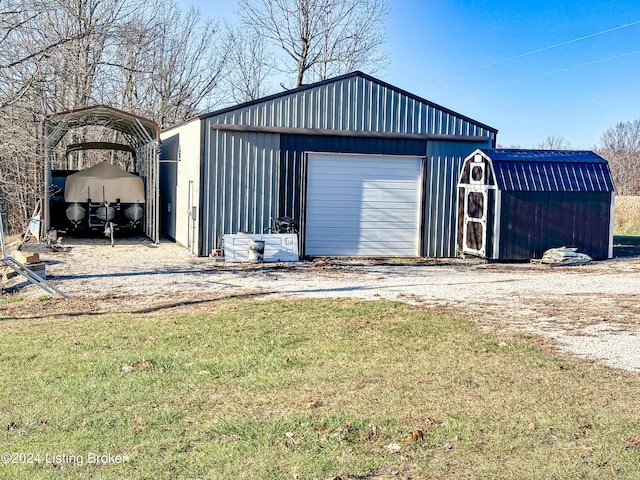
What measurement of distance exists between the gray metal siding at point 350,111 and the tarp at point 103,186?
18.0 ft

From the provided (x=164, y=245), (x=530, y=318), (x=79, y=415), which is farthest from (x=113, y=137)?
(x=79, y=415)

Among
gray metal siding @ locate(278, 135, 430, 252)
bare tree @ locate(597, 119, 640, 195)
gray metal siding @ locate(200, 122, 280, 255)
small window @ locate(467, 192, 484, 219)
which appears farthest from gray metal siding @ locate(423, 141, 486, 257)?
bare tree @ locate(597, 119, 640, 195)

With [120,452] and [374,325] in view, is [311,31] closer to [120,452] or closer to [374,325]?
[374,325]

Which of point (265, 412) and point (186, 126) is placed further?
point (186, 126)

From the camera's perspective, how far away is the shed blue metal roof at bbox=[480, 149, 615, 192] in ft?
51.9

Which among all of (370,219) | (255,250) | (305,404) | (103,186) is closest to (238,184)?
(255,250)

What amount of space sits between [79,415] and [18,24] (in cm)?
924

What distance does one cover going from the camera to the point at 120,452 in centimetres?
475

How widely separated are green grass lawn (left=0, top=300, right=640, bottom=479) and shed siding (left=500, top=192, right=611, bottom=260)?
25.3 feet

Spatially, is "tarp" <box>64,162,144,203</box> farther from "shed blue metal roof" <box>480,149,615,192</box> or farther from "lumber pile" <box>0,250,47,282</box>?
"shed blue metal roof" <box>480,149,615,192</box>

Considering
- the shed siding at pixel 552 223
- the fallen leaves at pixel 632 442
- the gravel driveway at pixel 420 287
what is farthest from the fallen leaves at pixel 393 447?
the shed siding at pixel 552 223

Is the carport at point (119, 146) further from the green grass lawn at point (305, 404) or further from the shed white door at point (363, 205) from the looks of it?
the green grass lawn at point (305, 404)

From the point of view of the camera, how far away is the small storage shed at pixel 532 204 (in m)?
15.8

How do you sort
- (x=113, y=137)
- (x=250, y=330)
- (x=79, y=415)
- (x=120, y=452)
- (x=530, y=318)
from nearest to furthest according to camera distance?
(x=120, y=452) → (x=79, y=415) → (x=250, y=330) → (x=530, y=318) → (x=113, y=137)
